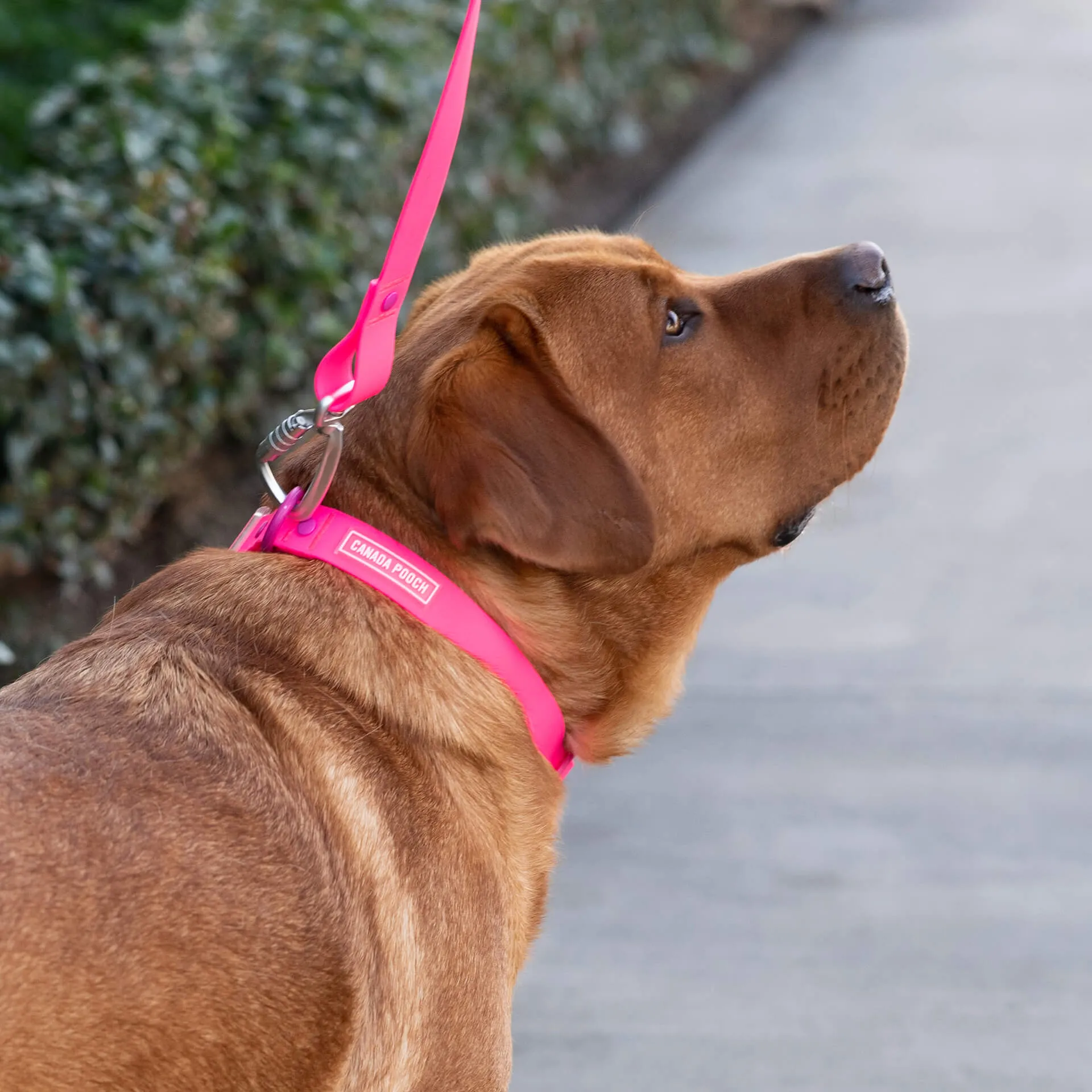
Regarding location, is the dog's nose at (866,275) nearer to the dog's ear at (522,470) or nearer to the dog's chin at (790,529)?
the dog's chin at (790,529)

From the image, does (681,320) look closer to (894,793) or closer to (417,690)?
(417,690)

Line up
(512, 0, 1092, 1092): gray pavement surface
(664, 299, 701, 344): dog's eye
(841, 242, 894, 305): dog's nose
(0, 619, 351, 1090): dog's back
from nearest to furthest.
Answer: (0, 619, 351, 1090): dog's back → (664, 299, 701, 344): dog's eye → (841, 242, 894, 305): dog's nose → (512, 0, 1092, 1092): gray pavement surface

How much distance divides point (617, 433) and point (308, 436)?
577 millimetres

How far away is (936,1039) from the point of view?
3443 millimetres

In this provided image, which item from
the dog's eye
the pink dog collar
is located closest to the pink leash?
the pink dog collar

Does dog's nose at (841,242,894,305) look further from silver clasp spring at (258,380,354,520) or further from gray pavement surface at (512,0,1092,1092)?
A: gray pavement surface at (512,0,1092,1092)

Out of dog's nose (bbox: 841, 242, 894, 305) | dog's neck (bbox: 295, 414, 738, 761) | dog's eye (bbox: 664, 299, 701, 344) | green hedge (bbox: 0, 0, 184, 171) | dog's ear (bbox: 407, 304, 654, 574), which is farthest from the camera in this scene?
green hedge (bbox: 0, 0, 184, 171)

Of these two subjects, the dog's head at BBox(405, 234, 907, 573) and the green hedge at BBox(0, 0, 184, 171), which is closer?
the dog's head at BBox(405, 234, 907, 573)

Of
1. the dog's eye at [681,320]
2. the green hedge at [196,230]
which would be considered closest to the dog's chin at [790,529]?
the dog's eye at [681,320]

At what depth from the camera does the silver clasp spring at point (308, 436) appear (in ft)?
7.89

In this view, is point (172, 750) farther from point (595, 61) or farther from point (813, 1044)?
point (595, 61)

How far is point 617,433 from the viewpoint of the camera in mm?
2721

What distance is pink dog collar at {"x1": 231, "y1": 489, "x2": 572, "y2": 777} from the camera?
2.47 m

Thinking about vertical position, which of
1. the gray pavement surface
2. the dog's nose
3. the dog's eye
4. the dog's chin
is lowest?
the gray pavement surface
